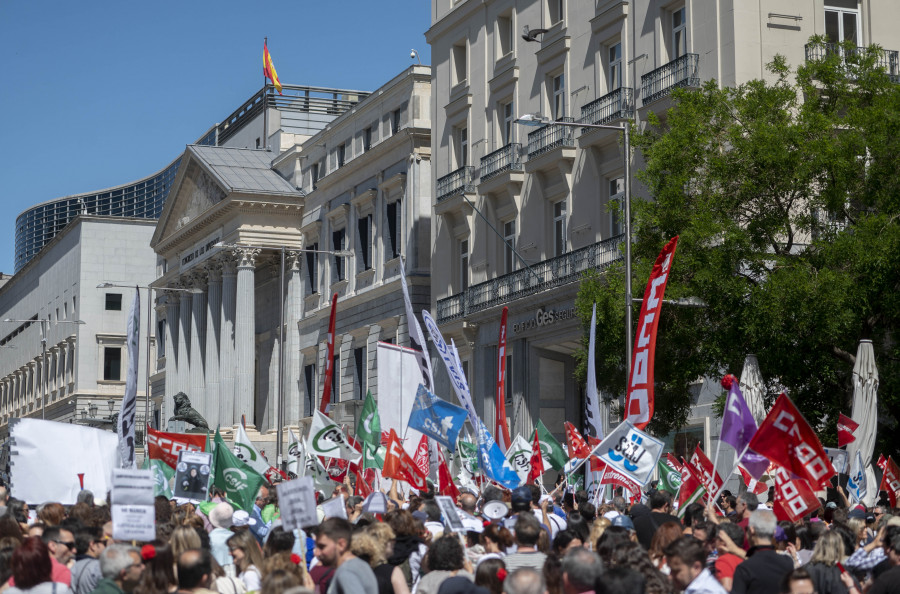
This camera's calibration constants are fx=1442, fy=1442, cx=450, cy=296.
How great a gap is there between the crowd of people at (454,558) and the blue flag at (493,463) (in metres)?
4.92

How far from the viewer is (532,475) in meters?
21.3

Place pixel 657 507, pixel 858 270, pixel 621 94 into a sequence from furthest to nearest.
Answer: pixel 621 94 < pixel 858 270 < pixel 657 507

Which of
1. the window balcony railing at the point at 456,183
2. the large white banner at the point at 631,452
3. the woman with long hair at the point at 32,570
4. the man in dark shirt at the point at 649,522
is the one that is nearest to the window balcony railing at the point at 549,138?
the window balcony railing at the point at 456,183

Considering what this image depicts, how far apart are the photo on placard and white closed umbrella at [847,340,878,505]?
9.02 meters

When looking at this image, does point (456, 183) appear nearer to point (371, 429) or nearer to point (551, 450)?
point (551, 450)

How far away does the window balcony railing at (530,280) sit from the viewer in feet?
113

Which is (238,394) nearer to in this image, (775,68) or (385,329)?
(385,329)

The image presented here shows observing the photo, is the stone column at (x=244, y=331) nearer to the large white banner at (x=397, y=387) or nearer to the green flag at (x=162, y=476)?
the large white banner at (x=397, y=387)

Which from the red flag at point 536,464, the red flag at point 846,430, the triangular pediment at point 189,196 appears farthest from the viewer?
the triangular pediment at point 189,196

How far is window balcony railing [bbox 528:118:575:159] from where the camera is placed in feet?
121

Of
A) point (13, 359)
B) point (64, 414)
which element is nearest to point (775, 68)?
point (64, 414)

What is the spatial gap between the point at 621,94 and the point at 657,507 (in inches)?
874

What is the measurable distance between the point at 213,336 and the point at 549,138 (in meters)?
29.8

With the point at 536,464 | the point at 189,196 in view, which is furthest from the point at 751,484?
the point at 189,196
